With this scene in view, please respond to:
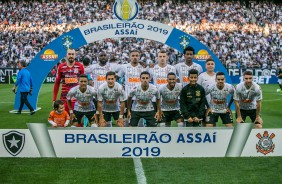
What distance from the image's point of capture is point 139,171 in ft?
26.0

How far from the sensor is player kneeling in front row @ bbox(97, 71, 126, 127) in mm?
10242

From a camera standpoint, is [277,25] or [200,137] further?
[277,25]

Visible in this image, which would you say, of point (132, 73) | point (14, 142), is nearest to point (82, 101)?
point (132, 73)

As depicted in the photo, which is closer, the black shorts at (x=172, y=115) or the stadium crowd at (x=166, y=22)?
the black shorts at (x=172, y=115)

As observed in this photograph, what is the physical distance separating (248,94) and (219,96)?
63 cm

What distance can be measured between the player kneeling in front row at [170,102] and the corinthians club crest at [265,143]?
2.43 metres

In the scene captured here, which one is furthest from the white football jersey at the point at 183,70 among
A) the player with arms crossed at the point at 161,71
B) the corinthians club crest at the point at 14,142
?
the corinthians club crest at the point at 14,142

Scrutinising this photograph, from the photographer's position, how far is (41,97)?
2302cm

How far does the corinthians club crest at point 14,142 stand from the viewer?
27.3 ft

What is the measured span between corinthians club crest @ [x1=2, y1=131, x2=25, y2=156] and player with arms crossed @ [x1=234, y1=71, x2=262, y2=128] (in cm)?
442

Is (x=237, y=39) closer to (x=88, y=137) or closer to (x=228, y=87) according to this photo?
(x=228, y=87)

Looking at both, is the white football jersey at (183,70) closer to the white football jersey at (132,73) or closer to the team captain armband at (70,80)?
the white football jersey at (132,73)

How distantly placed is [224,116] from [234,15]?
112 ft

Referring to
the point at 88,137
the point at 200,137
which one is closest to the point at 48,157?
the point at 88,137
